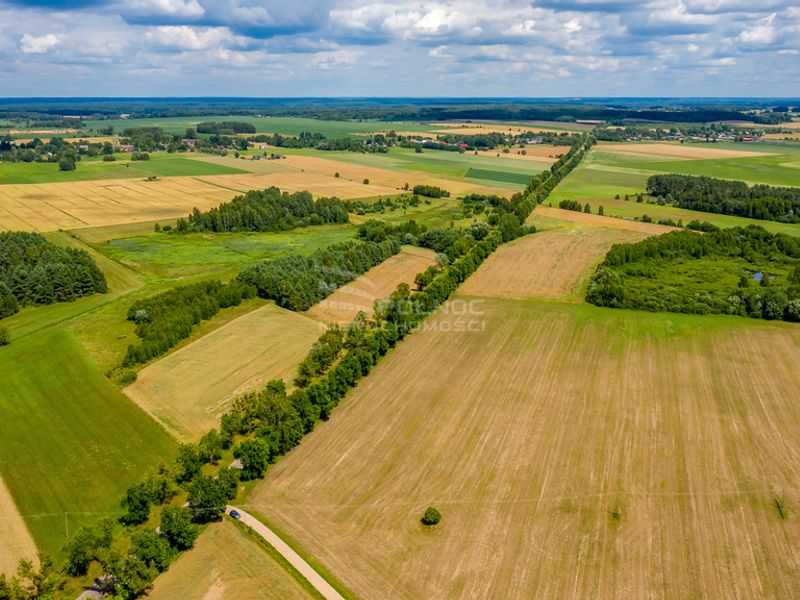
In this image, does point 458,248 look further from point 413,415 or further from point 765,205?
point 765,205

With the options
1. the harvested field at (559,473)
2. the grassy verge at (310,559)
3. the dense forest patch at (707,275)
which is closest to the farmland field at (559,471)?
the harvested field at (559,473)

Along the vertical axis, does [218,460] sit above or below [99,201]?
below

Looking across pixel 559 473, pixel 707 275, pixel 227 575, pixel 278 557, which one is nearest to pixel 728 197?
pixel 707 275

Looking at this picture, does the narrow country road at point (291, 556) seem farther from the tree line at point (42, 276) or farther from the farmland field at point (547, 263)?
the tree line at point (42, 276)

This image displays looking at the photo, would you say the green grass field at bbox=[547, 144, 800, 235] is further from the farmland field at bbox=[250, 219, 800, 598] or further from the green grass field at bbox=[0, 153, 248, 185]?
the green grass field at bbox=[0, 153, 248, 185]

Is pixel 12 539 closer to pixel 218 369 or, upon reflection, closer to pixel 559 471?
pixel 218 369

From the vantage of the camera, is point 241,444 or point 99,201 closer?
point 241,444
